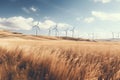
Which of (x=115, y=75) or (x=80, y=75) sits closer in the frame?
(x=80, y=75)

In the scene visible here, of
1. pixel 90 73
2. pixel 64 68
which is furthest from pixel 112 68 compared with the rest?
pixel 64 68

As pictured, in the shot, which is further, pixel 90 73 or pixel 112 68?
pixel 112 68

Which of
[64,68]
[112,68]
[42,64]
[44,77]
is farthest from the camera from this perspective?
[112,68]

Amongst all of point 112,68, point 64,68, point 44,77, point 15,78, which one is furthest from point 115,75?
point 15,78

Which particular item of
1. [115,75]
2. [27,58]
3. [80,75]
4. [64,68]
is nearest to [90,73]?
[80,75]

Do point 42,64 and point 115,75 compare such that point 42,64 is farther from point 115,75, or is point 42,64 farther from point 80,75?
point 115,75

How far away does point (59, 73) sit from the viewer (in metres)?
4.62

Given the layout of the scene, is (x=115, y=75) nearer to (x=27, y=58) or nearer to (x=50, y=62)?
(x=50, y=62)

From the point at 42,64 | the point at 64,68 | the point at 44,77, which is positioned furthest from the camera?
the point at 42,64

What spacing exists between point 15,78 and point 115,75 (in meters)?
2.27

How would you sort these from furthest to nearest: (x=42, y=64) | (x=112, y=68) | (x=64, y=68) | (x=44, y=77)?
(x=112, y=68), (x=42, y=64), (x=64, y=68), (x=44, y=77)

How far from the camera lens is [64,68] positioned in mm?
4828

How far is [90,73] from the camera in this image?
16.1 ft

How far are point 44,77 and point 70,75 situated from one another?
0.51 meters
